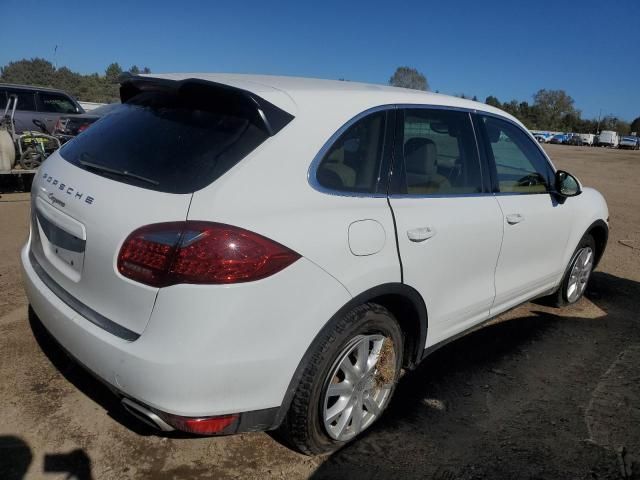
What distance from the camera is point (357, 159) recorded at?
2471 millimetres

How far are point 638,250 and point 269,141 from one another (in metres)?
7.03

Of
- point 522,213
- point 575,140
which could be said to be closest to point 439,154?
point 522,213

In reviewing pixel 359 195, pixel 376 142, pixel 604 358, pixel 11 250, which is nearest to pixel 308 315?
pixel 359 195

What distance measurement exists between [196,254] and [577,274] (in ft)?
12.9

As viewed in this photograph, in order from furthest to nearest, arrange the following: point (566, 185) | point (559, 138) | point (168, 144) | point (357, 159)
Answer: point (559, 138)
point (566, 185)
point (357, 159)
point (168, 144)

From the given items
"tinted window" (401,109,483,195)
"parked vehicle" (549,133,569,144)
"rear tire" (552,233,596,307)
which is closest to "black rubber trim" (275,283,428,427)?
"tinted window" (401,109,483,195)

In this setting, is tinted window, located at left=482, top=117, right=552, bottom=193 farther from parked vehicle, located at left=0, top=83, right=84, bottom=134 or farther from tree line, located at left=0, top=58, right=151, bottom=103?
tree line, located at left=0, top=58, right=151, bottom=103

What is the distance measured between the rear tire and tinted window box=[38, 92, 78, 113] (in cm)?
1211

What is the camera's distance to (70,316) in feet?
7.27

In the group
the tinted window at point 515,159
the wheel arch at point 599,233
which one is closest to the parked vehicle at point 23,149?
the tinted window at point 515,159

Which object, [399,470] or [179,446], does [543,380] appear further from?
[179,446]

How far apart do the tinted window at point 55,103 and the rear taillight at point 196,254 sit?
1248cm

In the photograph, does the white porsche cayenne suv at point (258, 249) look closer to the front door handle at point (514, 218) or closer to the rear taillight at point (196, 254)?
the rear taillight at point (196, 254)

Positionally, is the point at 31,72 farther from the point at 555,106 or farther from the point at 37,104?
the point at 555,106
